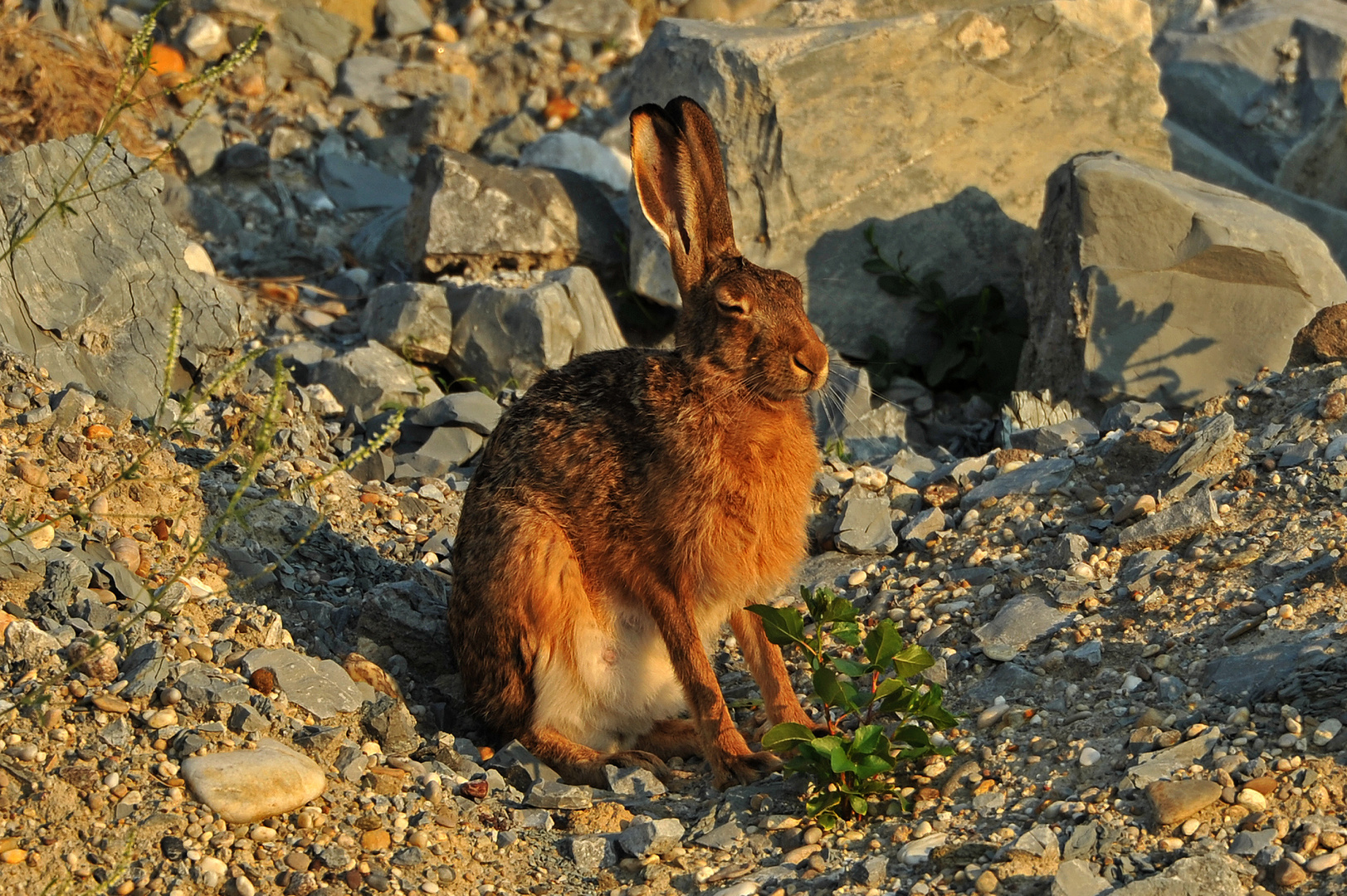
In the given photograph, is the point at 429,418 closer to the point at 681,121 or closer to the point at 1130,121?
the point at 681,121

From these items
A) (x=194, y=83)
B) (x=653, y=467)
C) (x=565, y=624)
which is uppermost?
(x=194, y=83)

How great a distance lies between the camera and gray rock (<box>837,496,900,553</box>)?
666 centimetres

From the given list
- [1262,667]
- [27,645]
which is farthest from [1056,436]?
[27,645]

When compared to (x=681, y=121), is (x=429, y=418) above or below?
below

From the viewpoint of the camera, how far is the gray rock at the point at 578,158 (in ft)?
35.9

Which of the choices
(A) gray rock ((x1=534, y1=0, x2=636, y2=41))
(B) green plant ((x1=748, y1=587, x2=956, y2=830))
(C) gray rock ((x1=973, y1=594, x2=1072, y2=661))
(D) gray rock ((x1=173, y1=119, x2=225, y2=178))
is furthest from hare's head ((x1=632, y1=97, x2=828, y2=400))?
(A) gray rock ((x1=534, y1=0, x2=636, y2=41))

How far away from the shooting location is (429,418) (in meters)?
8.11

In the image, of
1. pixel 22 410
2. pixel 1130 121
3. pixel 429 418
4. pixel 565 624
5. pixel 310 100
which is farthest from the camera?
pixel 310 100

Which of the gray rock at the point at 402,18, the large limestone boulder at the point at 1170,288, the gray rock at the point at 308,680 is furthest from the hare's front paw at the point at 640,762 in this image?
the gray rock at the point at 402,18

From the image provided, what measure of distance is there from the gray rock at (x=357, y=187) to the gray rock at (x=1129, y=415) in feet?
19.1

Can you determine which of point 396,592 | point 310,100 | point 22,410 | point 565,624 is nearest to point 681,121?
point 565,624

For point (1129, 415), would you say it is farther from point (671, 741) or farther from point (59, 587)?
point (59, 587)

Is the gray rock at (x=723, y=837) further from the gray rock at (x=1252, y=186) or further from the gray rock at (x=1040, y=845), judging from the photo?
the gray rock at (x=1252, y=186)

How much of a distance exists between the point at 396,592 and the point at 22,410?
1.70 meters
